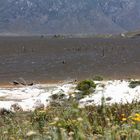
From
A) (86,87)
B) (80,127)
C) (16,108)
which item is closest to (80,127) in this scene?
(80,127)

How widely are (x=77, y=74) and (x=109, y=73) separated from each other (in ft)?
12.0

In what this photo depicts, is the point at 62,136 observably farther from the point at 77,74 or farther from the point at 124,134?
the point at 77,74

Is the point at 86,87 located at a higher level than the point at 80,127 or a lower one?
higher

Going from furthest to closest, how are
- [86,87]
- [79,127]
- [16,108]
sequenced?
[86,87] → [16,108] → [79,127]

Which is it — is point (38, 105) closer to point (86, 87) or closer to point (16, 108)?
point (16, 108)

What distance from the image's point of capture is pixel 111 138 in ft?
18.5

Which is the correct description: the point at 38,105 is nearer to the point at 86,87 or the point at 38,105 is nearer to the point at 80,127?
the point at 86,87

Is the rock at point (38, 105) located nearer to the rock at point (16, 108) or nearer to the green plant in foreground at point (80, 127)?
the rock at point (16, 108)

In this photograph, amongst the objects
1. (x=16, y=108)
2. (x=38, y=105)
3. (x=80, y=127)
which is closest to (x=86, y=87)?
(x=38, y=105)

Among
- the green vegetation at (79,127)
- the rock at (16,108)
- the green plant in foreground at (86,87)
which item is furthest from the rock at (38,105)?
the green vegetation at (79,127)

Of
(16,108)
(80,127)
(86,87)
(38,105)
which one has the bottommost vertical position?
(80,127)

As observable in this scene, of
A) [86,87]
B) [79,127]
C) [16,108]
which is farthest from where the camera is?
[86,87]

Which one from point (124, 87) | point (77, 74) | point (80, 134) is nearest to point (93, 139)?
point (80, 134)

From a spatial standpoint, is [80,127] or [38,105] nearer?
[80,127]
